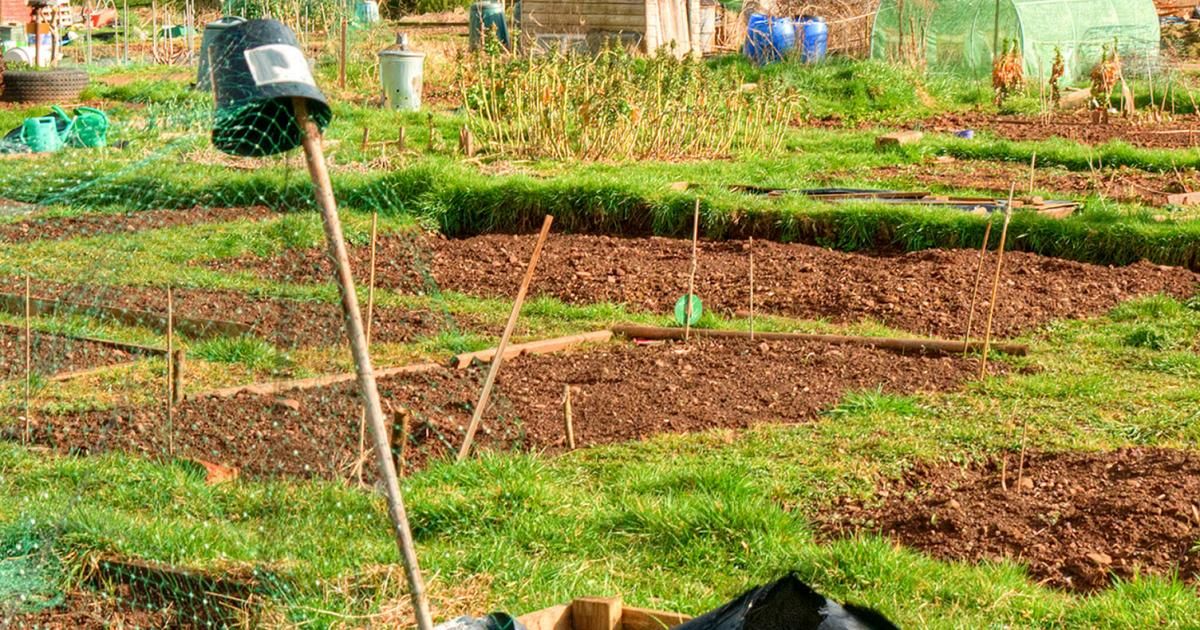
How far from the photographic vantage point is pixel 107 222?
10555 millimetres

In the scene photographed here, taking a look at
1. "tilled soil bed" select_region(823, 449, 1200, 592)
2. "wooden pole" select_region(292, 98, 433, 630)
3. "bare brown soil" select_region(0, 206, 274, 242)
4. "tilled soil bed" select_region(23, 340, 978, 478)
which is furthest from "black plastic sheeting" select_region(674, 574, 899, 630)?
"bare brown soil" select_region(0, 206, 274, 242)

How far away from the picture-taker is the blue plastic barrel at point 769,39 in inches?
869

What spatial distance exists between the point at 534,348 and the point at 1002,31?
14974 mm

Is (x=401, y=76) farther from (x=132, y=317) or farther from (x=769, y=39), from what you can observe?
(x=132, y=317)

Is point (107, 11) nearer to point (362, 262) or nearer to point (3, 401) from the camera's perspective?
point (362, 262)

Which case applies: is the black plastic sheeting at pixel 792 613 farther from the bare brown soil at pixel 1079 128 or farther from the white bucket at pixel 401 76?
the white bucket at pixel 401 76

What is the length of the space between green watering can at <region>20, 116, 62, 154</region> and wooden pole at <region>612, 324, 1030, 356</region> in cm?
850

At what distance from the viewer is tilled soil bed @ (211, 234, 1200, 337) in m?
8.34

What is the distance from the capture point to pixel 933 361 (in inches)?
283

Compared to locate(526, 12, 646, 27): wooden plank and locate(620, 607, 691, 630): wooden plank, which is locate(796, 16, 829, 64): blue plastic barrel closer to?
locate(526, 12, 646, 27): wooden plank

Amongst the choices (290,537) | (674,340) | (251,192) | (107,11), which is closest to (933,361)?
(674,340)

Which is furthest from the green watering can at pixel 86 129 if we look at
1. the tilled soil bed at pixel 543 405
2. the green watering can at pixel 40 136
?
the tilled soil bed at pixel 543 405

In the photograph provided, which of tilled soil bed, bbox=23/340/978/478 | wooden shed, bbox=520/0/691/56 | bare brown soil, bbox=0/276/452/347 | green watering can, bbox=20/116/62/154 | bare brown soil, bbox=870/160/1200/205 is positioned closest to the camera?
tilled soil bed, bbox=23/340/978/478

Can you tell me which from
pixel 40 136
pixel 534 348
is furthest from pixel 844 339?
pixel 40 136
